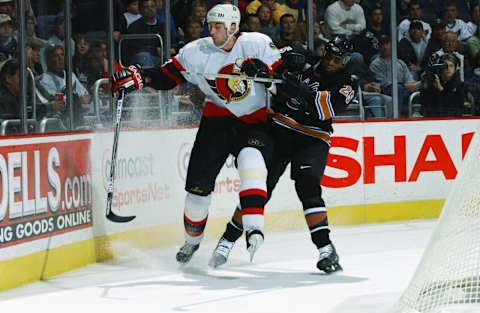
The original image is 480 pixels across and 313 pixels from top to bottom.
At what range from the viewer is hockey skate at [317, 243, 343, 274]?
16.9 ft

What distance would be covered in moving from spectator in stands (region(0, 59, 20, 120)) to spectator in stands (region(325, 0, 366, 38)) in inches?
114

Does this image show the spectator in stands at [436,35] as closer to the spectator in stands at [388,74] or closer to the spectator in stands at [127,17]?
the spectator in stands at [388,74]

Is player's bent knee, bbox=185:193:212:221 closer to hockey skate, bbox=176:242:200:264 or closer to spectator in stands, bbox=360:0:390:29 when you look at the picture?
hockey skate, bbox=176:242:200:264

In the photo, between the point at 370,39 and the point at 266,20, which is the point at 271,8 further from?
the point at 370,39

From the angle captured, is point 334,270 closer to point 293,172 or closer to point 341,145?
point 293,172

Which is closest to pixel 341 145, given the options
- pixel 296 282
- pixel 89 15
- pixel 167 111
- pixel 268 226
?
pixel 268 226

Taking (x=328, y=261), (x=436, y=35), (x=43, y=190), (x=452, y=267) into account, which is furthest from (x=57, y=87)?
(x=436, y=35)

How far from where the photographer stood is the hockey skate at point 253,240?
4766 mm

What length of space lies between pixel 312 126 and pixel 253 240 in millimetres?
851

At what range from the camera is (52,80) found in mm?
6398

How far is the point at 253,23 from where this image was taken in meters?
7.56

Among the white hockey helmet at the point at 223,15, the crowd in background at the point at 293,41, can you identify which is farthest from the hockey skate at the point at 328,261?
the crowd in background at the point at 293,41

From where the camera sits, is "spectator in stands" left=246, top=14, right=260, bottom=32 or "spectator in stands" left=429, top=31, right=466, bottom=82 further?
"spectator in stands" left=429, top=31, right=466, bottom=82

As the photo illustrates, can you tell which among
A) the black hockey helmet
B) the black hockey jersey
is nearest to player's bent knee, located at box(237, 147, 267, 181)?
the black hockey jersey
